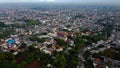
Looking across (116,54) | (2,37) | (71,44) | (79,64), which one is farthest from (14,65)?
(2,37)

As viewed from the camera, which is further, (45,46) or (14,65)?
(45,46)

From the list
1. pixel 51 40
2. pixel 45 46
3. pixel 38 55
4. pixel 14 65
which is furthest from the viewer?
pixel 51 40

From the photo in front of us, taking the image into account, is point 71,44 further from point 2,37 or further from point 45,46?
point 2,37

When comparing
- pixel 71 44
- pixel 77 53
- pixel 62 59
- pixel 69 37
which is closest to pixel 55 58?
pixel 62 59

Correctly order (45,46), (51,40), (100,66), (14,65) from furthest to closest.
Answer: (51,40) < (45,46) < (100,66) < (14,65)

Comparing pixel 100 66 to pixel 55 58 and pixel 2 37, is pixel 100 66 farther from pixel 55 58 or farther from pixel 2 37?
pixel 2 37

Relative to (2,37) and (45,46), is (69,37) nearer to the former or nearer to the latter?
Result: (45,46)

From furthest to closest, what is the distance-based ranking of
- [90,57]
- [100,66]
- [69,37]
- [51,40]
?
[69,37] → [51,40] → [90,57] → [100,66]

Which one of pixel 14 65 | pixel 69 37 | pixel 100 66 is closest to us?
pixel 14 65

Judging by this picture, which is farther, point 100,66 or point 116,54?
point 116,54
